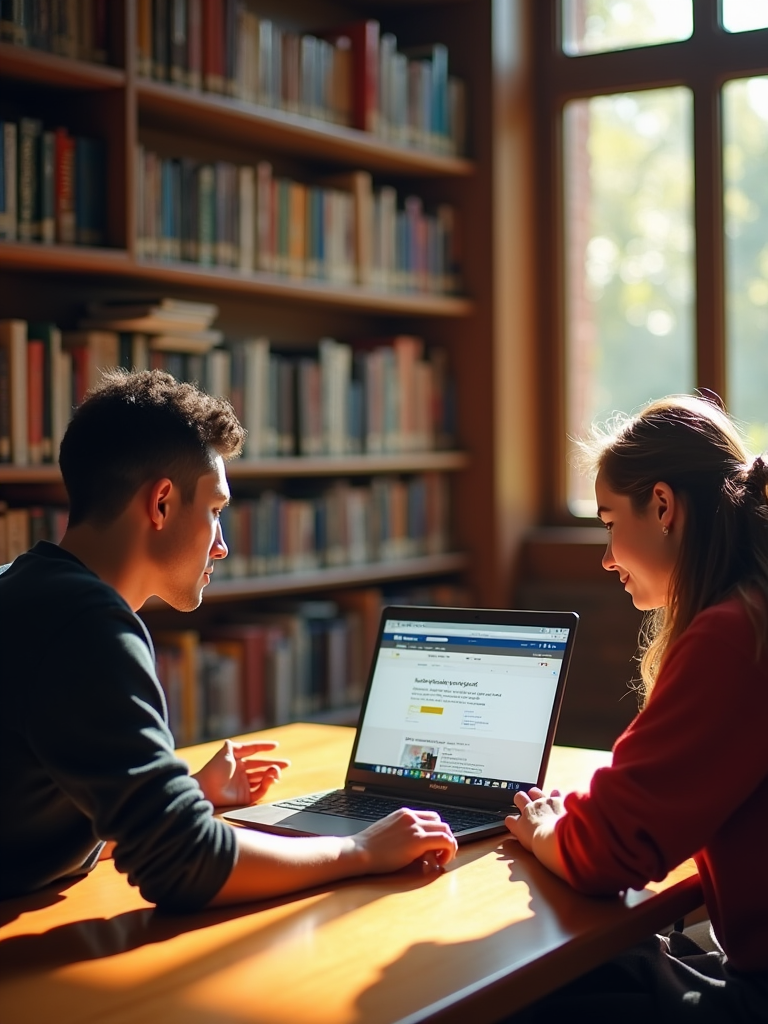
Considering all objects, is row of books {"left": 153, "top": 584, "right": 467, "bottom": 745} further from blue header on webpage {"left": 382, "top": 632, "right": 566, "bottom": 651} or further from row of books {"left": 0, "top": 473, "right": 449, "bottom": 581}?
blue header on webpage {"left": 382, "top": 632, "right": 566, "bottom": 651}

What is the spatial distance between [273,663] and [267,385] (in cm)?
76

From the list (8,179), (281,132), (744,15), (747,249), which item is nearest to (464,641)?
(8,179)

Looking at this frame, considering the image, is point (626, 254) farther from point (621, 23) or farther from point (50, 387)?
point (50, 387)

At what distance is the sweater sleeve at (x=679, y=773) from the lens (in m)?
1.34

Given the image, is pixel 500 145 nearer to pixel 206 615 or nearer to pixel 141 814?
pixel 206 615

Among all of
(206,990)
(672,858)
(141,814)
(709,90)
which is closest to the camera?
(206,990)

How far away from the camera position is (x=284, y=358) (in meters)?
3.61

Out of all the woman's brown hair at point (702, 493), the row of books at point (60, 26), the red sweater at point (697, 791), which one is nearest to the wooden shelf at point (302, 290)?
the row of books at point (60, 26)

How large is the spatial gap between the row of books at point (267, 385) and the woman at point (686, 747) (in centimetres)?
161

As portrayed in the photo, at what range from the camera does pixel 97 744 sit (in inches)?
48.9

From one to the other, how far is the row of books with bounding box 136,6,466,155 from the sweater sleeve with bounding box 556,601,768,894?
227 cm

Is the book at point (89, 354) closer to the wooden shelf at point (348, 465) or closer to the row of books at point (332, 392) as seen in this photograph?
the row of books at point (332, 392)

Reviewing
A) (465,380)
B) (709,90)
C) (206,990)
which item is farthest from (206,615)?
(206,990)

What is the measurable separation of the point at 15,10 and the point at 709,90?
6.94 feet
